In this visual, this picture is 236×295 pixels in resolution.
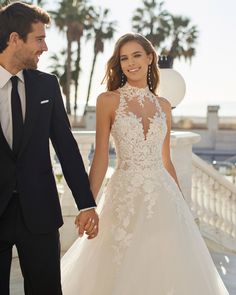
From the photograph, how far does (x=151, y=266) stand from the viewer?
10.7ft

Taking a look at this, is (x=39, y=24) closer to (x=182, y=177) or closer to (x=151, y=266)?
(x=151, y=266)

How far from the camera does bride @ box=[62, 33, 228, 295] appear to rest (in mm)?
3248

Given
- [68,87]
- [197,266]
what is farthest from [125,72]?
[68,87]

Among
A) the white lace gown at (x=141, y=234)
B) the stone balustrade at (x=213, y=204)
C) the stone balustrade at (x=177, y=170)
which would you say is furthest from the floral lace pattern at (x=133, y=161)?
the stone balustrade at (x=213, y=204)

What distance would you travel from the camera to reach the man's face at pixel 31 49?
252cm

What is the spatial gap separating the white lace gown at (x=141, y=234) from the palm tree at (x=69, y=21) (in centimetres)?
3008

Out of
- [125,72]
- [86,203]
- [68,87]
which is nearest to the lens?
[86,203]

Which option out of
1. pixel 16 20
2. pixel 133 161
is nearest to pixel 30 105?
pixel 16 20

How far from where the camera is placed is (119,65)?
3533 mm

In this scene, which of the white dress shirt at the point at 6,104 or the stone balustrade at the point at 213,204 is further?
the stone balustrade at the point at 213,204

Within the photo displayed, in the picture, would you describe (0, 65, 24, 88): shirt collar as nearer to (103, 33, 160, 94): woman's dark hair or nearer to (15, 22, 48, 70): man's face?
(15, 22, 48, 70): man's face

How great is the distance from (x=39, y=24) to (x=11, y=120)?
1.53ft

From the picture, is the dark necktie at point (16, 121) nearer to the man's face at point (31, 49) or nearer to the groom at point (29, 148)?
the groom at point (29, 148)

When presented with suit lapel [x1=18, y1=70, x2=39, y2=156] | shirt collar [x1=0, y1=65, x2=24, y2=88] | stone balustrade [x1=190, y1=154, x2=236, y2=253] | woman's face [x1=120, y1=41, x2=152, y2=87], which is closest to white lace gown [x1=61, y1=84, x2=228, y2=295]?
woman's face [x1=120, y1=41, x2=152, y2=87]
